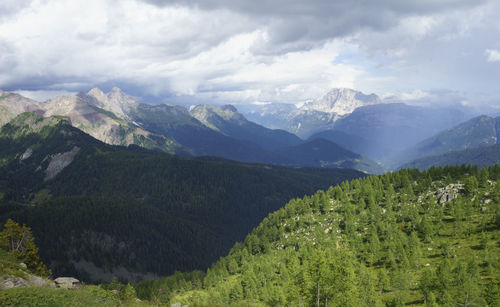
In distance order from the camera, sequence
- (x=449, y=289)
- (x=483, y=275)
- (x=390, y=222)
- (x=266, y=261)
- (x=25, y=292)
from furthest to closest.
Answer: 1. (x=266, y=261)
2. (x=390, y=222)
3. (x=483, y=275)
4. (x=449, y=289)
5. (x=25, y=292)

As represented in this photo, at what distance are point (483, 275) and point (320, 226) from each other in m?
74.1

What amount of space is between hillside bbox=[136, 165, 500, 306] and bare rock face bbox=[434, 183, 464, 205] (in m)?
0.42

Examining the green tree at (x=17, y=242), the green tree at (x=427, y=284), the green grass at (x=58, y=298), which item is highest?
the green grass at (x=58, y=298)

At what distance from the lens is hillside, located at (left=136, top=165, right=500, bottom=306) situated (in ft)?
259

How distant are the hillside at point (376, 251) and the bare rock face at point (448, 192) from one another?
420mm

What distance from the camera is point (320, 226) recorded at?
508ft

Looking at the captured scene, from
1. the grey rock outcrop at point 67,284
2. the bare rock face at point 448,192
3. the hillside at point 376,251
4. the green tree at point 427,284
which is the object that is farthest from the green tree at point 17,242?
the bare rock face at point 448,192

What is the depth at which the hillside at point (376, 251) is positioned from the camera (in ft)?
259

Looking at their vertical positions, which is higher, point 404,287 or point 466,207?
point 466,207

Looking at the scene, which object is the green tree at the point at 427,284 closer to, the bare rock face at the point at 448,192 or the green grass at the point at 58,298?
the bare rock face at the point at 448,192

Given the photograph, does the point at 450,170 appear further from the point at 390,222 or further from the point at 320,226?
the point at 320,226

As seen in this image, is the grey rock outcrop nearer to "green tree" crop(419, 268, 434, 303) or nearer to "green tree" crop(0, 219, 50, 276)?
"green tree" crop(0, 219, 50, 276)

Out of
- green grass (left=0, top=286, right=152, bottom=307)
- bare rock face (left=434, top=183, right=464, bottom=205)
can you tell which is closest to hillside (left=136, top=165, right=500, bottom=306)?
bare rock face (left=434, top=183, right=464, bottom=205)

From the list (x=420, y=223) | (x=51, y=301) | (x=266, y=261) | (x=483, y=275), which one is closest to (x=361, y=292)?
(x=483, y=275)
